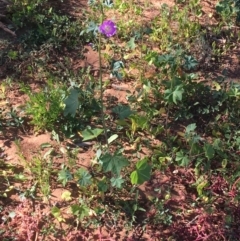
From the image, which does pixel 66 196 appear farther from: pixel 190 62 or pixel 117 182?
pixel 190 62

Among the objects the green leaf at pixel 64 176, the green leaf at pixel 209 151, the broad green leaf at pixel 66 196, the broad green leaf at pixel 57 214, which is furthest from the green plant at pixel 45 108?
the green leaf at pixel 209 151

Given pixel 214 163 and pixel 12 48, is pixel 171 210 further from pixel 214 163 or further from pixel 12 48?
pixel 12 48

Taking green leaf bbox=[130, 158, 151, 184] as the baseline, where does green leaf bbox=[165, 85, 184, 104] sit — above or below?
above

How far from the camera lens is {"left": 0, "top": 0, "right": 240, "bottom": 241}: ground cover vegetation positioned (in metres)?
3.46

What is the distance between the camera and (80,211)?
3.41 meters

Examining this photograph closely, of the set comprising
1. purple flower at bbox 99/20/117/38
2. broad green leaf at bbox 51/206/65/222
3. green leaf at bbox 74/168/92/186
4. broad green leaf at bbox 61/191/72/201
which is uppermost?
purple flower at bbox 99/20/117/38

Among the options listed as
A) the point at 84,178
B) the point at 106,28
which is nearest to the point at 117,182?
the point at 84,178

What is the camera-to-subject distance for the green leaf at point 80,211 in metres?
3.39

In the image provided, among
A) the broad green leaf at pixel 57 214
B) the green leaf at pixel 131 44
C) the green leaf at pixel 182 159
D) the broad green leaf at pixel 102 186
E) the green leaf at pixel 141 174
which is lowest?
the broad green leaf at pixel 57 214

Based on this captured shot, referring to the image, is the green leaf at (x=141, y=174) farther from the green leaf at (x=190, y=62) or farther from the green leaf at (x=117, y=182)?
the green leaf at (x=190, y=62)

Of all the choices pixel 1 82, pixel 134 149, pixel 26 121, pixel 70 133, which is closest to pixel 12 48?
pixel 1 82

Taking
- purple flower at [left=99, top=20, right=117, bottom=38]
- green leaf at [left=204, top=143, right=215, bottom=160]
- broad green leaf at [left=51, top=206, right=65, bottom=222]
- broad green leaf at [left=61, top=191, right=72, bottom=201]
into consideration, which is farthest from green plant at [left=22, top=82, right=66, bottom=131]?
green leaf at [left=204, top=143, right=215, bottom=160]

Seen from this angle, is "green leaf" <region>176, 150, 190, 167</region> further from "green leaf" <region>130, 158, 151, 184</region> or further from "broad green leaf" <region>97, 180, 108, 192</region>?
"broad green leaf" <region>97, 180, 108, 192</region>

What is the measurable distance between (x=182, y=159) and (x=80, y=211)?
883 millimetres
